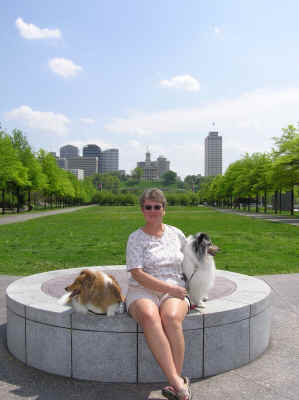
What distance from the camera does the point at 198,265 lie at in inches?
151

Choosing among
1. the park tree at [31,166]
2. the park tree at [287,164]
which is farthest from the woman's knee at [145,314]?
the park tree at [31,166]

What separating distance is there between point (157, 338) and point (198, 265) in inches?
34.8

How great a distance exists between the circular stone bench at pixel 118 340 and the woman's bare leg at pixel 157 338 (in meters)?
0.31

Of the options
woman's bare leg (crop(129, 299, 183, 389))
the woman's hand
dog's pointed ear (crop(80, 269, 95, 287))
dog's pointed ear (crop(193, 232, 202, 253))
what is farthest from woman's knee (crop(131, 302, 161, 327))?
dog's pointed ear (crop(193, 232, 202, 253))

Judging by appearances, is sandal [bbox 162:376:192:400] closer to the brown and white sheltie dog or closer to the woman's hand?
→ the woman's hand

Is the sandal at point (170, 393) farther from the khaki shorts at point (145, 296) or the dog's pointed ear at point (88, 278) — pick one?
the dog's pointed ear at point (88, 278)

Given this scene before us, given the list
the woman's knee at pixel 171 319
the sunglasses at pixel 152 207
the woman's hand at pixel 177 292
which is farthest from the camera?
the sunglasses at pixel 152 207

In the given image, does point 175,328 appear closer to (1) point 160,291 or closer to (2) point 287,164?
(1) point 160,291

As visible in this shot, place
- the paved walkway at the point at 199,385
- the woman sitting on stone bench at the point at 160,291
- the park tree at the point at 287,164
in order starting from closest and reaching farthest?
the woman sitting on stone bench at the point at 160,291, the paved walkway at the point at 199,385, the park tree at the point at 287,164

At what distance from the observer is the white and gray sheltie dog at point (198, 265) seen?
3752 mm

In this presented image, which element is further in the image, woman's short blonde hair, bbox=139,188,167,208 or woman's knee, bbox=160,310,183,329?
woman's short blonde hair, bbox=139,188,167,208

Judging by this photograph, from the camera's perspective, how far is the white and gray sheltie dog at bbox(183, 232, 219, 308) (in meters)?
3.75

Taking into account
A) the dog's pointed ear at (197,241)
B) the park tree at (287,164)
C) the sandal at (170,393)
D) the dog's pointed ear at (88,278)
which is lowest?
the sandal at (170,393)

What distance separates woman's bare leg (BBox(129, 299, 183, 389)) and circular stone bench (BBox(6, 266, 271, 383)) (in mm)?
314
